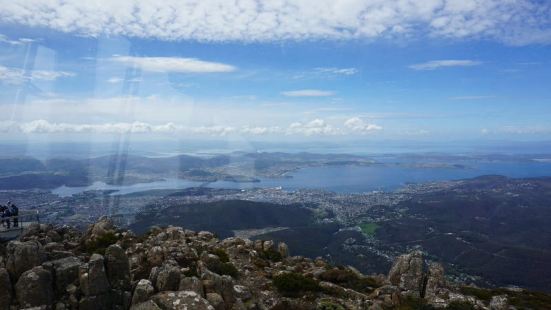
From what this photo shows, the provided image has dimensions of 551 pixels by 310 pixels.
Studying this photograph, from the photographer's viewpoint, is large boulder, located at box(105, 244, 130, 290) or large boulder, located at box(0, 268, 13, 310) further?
large boulder, located at box(105, 244, 130, 290)

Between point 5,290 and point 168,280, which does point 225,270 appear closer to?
point 168,280

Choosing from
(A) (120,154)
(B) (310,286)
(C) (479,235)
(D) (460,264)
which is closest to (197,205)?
(A) (120,154)

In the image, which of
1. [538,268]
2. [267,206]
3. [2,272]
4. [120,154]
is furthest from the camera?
[120,154]

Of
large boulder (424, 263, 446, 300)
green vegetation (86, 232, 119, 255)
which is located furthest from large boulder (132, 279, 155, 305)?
large boulder (424, 263, 446, 300)

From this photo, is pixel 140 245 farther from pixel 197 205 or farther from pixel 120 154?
pixel 120 154

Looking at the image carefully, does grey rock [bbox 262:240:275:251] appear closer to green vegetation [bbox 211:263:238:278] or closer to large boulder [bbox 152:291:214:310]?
green vegetation [bbox 211:263:238:278]

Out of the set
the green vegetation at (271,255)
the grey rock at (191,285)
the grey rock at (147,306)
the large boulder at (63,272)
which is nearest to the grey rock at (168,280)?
the grey rock at (191,285)

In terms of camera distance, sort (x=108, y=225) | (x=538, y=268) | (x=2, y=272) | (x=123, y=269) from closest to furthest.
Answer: (x=2, y=272) → (x=123, y=269) → (x=108, y=225) → (x=538, y=268)
